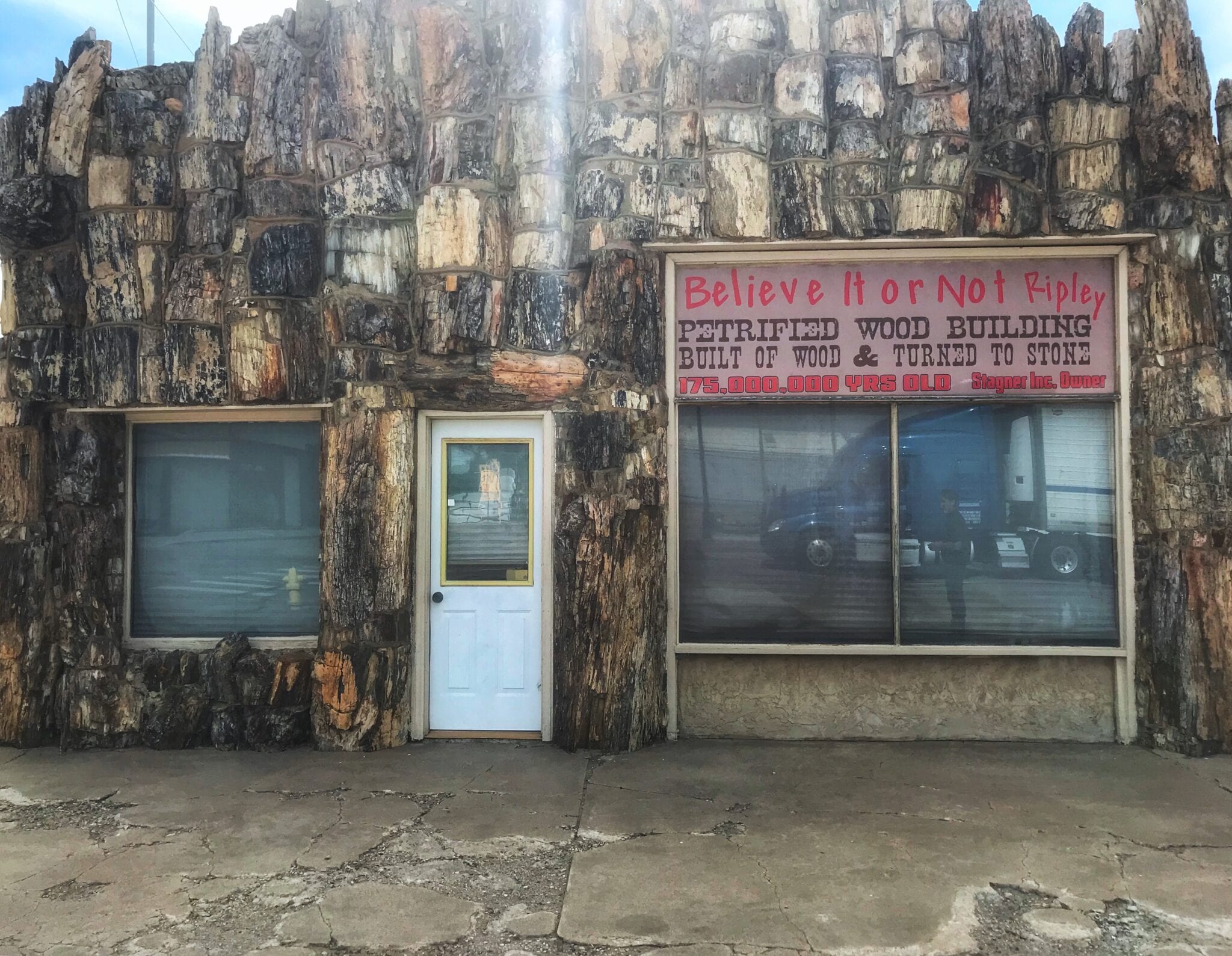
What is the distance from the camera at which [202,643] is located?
6055mm

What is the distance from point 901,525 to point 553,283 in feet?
9.11

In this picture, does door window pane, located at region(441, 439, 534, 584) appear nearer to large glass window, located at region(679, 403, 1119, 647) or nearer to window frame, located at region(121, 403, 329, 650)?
window frame, located at region(121, 403, 329, 650)

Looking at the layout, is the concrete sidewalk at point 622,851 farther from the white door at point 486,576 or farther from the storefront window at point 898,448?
the storefront window at point 898,448

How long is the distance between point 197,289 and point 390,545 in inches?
84.3

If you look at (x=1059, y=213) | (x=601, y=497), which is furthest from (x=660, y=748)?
(x=1059, y=213)

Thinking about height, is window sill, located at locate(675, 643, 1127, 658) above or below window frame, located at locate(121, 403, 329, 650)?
below

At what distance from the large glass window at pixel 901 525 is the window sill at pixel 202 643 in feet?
8.49

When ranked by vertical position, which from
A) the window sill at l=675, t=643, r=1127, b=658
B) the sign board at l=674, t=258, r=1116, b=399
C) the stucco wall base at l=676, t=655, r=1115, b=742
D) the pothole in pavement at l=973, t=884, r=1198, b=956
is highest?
the sign board at l=674, t=258, r=1116, b=399

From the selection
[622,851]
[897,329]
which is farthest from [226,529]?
[897,329]

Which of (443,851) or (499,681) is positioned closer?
(443,851)

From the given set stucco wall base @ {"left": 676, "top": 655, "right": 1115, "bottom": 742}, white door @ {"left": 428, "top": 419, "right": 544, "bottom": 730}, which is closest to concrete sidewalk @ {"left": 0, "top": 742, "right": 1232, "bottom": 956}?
stucco wall base @ {"left": 676, "top": 655, "right": 1115, "bottom": 742}

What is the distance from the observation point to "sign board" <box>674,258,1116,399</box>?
5.79m

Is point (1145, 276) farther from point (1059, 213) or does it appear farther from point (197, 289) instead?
point (197, 289)

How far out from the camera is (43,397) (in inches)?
231
